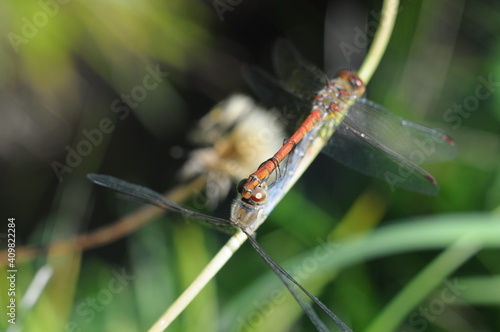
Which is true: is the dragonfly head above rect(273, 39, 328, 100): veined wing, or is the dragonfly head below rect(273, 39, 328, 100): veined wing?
above

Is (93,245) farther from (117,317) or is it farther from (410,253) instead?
(410,253)

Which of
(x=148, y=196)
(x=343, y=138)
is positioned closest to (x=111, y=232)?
(x=148, y=196)

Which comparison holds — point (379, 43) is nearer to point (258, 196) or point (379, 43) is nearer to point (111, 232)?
point (258, 196)

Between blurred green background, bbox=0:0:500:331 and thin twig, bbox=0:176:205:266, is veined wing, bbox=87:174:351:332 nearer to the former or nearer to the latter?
blurred green background, bbox=0:0:500:331

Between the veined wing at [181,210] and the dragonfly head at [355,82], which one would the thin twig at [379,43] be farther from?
the veined wing at [181,210]

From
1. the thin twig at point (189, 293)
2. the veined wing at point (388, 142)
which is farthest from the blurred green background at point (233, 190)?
the thin twig at point (189, 293)

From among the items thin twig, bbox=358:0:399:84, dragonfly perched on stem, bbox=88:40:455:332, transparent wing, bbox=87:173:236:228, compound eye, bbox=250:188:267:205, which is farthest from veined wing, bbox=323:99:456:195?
transparent wing, bbox=87:173:236:228
